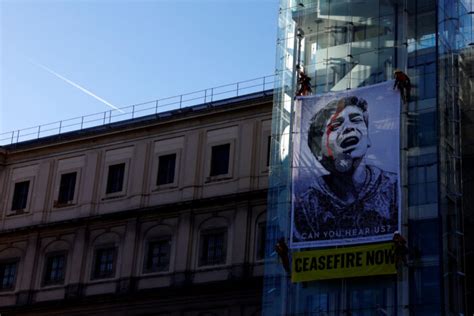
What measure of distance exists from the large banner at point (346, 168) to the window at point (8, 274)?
17645 mm

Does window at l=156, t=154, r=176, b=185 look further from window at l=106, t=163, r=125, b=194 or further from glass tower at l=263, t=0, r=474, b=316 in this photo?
glass tower at l=263, t=0, r=474, b=316

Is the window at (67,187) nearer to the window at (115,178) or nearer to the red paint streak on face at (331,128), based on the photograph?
the window at (115,178)

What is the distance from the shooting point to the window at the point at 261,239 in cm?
4725

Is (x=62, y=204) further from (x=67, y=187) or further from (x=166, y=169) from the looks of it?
(x=166, y=169)

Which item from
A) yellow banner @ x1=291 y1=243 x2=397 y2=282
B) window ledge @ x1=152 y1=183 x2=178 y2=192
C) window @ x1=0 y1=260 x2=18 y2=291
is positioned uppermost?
window ledge @ x1=152 y1=183 x2=178 y2=192

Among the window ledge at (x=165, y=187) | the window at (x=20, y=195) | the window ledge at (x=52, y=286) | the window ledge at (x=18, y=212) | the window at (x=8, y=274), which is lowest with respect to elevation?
the window ledge at (x=52, y=286)

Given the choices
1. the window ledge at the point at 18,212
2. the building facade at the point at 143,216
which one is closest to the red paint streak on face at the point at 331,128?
the building facade at the point at 143,216

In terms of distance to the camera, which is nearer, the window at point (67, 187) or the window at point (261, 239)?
the window at point (261, 239)

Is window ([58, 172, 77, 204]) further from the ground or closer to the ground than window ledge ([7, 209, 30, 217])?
further from the ground

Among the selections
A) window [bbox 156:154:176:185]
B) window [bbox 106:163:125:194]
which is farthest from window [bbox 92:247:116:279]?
window [bbox 156:154:176:185]

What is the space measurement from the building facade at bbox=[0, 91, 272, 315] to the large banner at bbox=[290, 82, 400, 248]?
504 cm

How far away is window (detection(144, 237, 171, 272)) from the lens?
5003 cm

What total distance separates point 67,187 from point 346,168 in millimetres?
17553

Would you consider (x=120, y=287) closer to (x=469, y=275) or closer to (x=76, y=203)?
(x=76, y=203)
